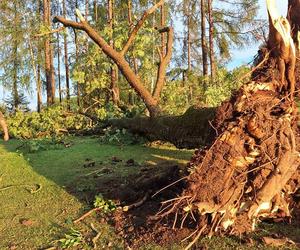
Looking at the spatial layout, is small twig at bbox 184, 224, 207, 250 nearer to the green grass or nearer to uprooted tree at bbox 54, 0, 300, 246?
uprooted tree at bbox 54, 0, 300, 246

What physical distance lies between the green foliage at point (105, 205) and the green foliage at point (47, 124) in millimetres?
6026

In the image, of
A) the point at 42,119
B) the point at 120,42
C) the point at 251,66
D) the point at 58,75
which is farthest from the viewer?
the point at 58,75

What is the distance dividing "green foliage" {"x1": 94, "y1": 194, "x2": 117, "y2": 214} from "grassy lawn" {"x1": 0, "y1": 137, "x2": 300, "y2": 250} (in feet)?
0.50

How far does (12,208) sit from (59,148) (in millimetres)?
3142

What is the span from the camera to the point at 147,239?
12.7ft

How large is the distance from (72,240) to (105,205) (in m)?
0.78

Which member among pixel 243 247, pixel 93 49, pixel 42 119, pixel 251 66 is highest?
pixel 93 49

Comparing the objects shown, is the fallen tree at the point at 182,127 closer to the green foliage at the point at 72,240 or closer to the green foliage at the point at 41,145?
the green foliage at the point at 41,145

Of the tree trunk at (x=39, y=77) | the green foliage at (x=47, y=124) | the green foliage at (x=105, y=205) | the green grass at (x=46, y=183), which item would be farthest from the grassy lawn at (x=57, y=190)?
the tree trunk at (x=39, y=77)

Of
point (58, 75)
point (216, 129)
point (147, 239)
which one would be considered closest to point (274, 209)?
point (216, 129)

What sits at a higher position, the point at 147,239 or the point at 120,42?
the point at 120,42

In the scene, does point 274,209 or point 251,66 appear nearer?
point 274,209

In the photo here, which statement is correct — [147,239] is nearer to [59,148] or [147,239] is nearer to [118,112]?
[59,148]

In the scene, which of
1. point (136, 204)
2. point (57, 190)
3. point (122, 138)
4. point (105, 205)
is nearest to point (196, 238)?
point (136, 204)
